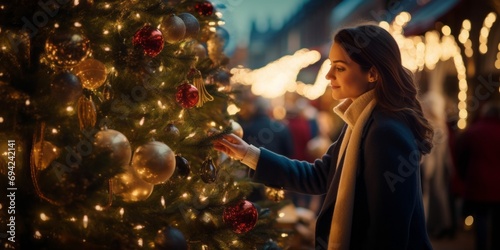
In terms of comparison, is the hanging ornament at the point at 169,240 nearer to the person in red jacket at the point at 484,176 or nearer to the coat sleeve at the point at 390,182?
the coat sleeve at the point at 390,182

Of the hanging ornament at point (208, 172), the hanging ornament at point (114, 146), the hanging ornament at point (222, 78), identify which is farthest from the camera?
the hanging ornament at point (222, 78)

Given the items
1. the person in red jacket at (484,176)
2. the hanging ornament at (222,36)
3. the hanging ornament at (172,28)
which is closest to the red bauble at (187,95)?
the hanging ornament at (172,28)

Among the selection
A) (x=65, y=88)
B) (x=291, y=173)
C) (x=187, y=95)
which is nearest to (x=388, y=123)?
(x=291, y=173)

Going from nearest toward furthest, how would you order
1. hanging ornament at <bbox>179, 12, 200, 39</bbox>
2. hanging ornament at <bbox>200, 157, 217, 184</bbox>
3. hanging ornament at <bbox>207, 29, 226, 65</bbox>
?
hanging ornament at <bbox>200, 157, 217, 184</bbox>, hanging ornament at <bbox>179, 12, 200, 39</bbox>, hanging ornament at <bbox>207, 29, 226, 65</bbox>

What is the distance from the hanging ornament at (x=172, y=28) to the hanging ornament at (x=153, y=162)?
651 mm

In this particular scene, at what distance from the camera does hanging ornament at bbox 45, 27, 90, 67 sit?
2400mm

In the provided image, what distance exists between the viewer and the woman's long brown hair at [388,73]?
297 centimetres

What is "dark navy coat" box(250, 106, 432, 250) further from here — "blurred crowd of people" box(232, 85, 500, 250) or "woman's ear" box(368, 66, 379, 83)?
"blurred crowd of people" box(232, 85, 500, 250)

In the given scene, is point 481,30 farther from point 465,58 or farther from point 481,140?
point 481,140

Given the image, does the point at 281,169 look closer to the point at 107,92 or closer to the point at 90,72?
the point at 107,92

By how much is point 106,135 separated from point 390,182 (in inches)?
50.5

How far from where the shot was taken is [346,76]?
3.05 meters

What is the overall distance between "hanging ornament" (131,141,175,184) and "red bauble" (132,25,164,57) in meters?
0.45

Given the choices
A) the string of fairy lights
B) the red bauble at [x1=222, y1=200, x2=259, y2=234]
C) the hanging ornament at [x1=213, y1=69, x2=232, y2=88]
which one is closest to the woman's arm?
the red bauble at [x1=222, y1=200, x2=259, y2=234]
